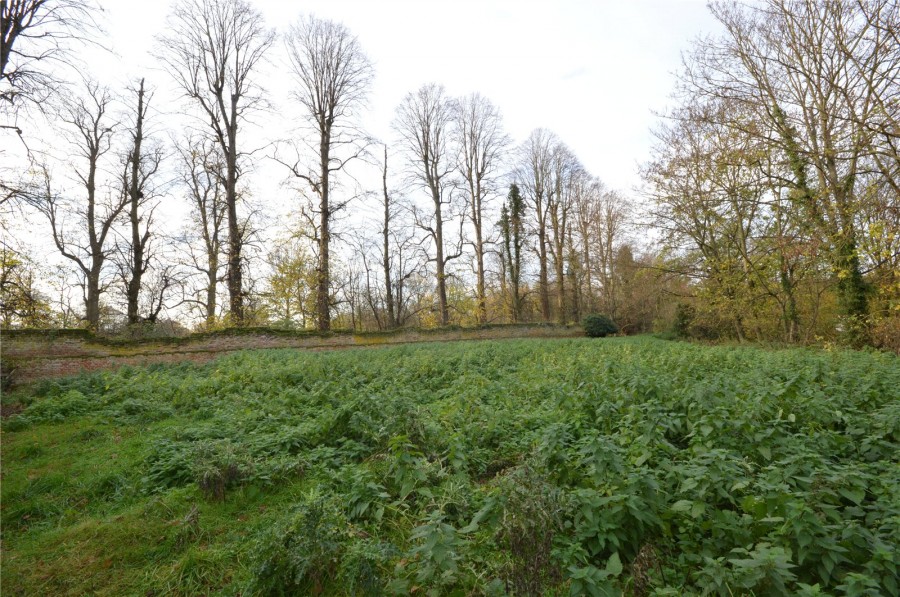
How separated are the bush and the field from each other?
23.9m

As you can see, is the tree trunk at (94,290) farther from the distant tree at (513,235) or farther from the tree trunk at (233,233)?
the distant tree at (513,235)

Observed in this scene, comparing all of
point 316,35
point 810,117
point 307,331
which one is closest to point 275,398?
Result: point 307,331

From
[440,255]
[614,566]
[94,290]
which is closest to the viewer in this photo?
[614,566]

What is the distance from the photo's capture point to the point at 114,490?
462 centimetres

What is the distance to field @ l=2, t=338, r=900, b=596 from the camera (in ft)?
8.60

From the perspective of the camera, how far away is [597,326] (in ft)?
100

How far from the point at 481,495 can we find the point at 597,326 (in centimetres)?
2890

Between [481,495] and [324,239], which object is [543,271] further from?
[481,495]

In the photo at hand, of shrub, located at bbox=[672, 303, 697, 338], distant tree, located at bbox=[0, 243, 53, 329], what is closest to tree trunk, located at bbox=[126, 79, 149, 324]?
distant tree, located at bbox=[0, 243, 53, 329]

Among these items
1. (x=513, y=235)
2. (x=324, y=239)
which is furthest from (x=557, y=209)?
(x=324, y=239)

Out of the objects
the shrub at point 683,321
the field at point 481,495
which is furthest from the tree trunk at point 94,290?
the shrub at point 683,321

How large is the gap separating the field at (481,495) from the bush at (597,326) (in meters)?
23.9

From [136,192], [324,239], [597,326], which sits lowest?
[597,326]

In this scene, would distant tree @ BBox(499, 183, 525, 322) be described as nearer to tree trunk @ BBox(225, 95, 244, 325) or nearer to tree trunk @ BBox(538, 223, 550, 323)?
tree trunk @ BBox(538, 223, 550, 323)
